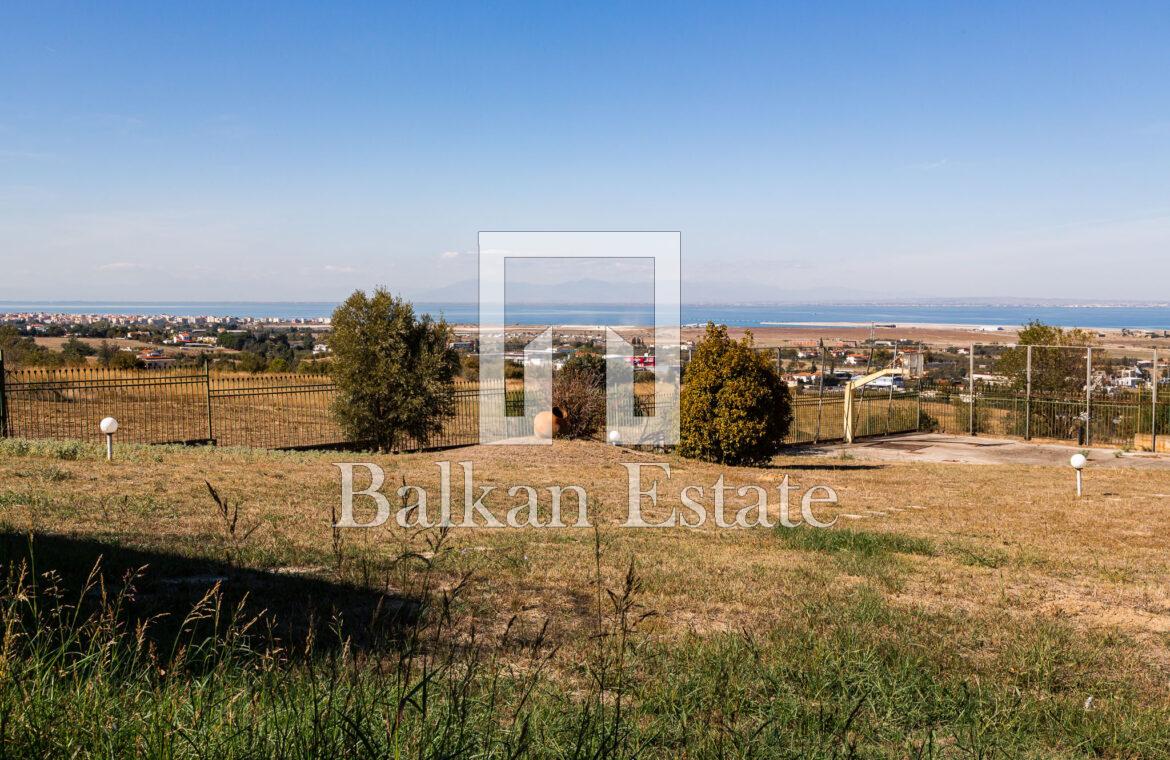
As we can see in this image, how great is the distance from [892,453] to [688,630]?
17.6 m

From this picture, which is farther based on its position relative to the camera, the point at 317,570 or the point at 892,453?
the point at 892,453

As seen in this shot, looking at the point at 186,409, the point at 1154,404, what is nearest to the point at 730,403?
the point at 1154,404

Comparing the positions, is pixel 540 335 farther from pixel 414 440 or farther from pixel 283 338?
pixel 283 338

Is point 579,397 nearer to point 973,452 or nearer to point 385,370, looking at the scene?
point 385,370

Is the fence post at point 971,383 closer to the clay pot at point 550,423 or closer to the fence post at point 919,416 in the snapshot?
the fence post at point 919,416

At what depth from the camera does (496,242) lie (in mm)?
13758

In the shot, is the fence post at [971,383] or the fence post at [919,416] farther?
the fence post at [919,416]

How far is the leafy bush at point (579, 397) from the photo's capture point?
18953mm

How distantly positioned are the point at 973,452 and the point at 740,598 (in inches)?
692

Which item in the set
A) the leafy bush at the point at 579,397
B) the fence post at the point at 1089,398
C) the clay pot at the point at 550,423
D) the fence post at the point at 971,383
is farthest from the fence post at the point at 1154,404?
the clay pot at the point at 550,423

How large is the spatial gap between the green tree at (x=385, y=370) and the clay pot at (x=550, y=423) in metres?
2.03

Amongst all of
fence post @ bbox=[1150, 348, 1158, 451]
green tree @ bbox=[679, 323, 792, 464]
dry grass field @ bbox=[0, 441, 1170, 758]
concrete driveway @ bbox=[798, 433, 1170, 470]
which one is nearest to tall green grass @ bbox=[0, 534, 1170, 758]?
dry grass field @ bbox=[0, 441, 1170, 758]

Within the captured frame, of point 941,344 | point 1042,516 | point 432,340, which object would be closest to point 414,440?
point 432,340

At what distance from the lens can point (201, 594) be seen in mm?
4793
